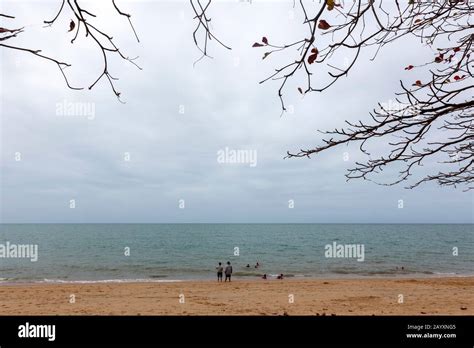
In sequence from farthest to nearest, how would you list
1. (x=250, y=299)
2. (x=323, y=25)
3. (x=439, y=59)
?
(x=250, y=299)
(x=439, y=59)
(x=323, y=25)

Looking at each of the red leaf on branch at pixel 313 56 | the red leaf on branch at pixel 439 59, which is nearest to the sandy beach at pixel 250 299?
the red leaf on branch at pixel 439 59

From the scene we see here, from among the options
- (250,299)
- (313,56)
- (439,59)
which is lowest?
(250,299)

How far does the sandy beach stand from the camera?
1395 centimetres

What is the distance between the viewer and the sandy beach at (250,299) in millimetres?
13945

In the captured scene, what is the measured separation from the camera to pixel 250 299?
16.5 m

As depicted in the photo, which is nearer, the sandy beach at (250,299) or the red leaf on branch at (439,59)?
the red leaf on branch at (439,59)

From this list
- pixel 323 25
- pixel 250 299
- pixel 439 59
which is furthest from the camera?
pixel 250 299

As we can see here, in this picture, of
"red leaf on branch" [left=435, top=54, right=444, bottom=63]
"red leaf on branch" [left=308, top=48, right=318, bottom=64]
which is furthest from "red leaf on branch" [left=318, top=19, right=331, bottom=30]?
"red leaf on branch" [left=435, top=54, right=444, bottom=63]

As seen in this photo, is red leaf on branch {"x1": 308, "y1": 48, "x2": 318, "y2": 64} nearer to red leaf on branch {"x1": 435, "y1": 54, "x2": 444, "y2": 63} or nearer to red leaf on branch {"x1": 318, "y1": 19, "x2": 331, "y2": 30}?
red leaf on branch {"x1": 318, "y1": 19, "x2": 331, "y2": 30}

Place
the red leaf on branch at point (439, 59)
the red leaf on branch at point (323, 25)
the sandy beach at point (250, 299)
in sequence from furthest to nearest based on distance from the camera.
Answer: the sandy beach at point (250, 299) → the red leaf on branch at point (439, 59) → the red leaf on branch at point (323, 25)

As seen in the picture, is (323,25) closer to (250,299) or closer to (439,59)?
(439,59)

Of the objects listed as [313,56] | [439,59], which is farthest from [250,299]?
[313,56]

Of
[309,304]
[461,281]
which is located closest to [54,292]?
[309,304]

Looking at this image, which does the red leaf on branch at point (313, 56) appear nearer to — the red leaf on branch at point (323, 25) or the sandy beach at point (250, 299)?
the red leaf on branch at point (323, 25)
